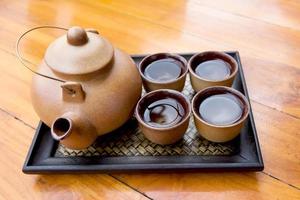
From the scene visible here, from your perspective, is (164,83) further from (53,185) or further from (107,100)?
(53,185)

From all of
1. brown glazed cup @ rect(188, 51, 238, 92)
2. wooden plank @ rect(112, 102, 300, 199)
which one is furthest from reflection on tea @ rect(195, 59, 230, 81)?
wooden plank @ rect(112, 102, 300, 199)

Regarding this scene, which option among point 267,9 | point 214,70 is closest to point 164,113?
point 214,70

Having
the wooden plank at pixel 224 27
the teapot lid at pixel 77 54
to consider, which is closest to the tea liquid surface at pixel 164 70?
the teapot lid at pixel 77 54

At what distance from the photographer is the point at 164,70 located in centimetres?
66

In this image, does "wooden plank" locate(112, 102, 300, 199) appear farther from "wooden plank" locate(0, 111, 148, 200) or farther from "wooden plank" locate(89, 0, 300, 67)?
"wooden plank" locate(89, 0, 300, 67)

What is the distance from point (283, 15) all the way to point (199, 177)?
1.96ft

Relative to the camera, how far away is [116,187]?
55cm

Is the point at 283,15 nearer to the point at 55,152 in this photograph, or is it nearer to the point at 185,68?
the point at 185,68

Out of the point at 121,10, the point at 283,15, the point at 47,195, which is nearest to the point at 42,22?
the point at 121,10

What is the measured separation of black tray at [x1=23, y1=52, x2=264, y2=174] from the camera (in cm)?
55

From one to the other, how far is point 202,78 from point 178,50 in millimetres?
219

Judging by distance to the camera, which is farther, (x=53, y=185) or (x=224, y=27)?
(x=224, y=27)

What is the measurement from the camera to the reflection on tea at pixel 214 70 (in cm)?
64

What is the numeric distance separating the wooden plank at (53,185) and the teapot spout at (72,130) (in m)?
0.07
